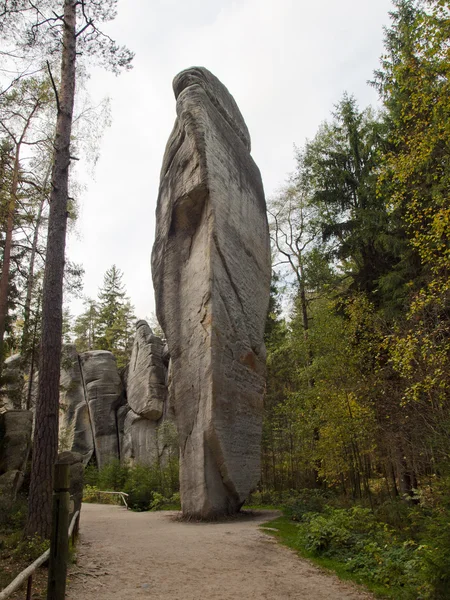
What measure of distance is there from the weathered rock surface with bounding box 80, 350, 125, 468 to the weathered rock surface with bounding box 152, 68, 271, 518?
49.7 ft

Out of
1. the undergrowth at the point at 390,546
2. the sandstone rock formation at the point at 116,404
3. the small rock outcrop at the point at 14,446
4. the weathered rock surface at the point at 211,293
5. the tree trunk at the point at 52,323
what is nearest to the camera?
the undergrowth at the point at 390,546

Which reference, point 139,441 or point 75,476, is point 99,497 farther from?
point 75,476

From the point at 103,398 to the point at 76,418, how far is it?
6.10ft

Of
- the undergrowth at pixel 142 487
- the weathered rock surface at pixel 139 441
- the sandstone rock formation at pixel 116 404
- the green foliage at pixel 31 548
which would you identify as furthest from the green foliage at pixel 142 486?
the green foliage at pixel 31 548

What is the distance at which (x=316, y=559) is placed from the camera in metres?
6.64

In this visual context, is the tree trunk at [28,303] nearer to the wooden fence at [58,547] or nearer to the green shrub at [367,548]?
the green shrub at [367,548]

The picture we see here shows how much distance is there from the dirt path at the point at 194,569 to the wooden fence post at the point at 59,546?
54.7 inches

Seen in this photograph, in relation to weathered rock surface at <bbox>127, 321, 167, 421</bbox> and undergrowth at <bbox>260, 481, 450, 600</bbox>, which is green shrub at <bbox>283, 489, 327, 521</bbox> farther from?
weathered rock surface at <bbox>127, 321, 167, 421</bbox>

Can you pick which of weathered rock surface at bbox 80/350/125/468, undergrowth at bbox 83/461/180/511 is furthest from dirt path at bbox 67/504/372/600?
weathered rock surface at bbox 80/350/125/468

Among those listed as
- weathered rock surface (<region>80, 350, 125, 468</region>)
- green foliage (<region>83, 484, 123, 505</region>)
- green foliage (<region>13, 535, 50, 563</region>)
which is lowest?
green foliage (<region>83, 484, 123, 505</region>)

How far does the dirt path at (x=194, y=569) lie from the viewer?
502 cm

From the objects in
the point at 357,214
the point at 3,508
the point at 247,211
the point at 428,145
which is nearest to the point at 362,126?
the point at 357,214

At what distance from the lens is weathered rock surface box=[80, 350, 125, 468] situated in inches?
997

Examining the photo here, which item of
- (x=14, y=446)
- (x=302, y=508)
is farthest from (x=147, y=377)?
(x=302, y=508)
